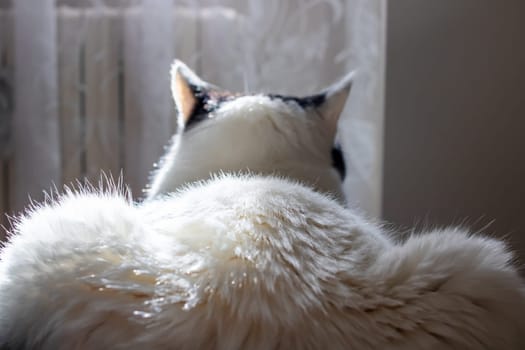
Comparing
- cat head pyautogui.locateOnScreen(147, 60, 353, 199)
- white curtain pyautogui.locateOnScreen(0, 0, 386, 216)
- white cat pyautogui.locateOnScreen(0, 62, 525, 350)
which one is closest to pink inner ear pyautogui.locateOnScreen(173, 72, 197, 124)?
cat head pyautogui.locateOnScreen(147, 60, 353, 199)

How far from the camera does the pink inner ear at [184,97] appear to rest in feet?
2.69

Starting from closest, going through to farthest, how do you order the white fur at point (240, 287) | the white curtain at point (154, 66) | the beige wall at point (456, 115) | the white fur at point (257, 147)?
the white fur at point (240, 287)
the white fur at point (257, 147)
the beige wall at point (456, 115)
the white curtain at point (154, 66)

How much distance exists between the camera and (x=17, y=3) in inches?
51.4

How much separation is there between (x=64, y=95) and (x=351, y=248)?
3.47 ft

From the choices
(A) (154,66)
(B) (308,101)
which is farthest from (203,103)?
(A) (154,66)

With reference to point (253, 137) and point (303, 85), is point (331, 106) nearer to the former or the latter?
point (253, 137)

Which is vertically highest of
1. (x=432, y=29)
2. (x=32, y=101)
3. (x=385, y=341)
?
(x=432, y=29)

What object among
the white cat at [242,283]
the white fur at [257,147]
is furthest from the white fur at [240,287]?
the white fur at [257,147]

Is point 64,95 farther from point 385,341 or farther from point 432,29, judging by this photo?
point 385,341

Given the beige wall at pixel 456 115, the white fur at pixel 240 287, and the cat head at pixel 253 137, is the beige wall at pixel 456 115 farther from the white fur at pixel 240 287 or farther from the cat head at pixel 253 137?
the white fur at pixel 240 287

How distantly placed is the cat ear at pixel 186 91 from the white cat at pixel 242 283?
1.07 feet

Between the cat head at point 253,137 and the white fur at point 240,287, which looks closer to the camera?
the white fur at point 240,287

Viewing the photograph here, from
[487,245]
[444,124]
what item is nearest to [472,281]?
[487,245]

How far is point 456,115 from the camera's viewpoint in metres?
1.21
